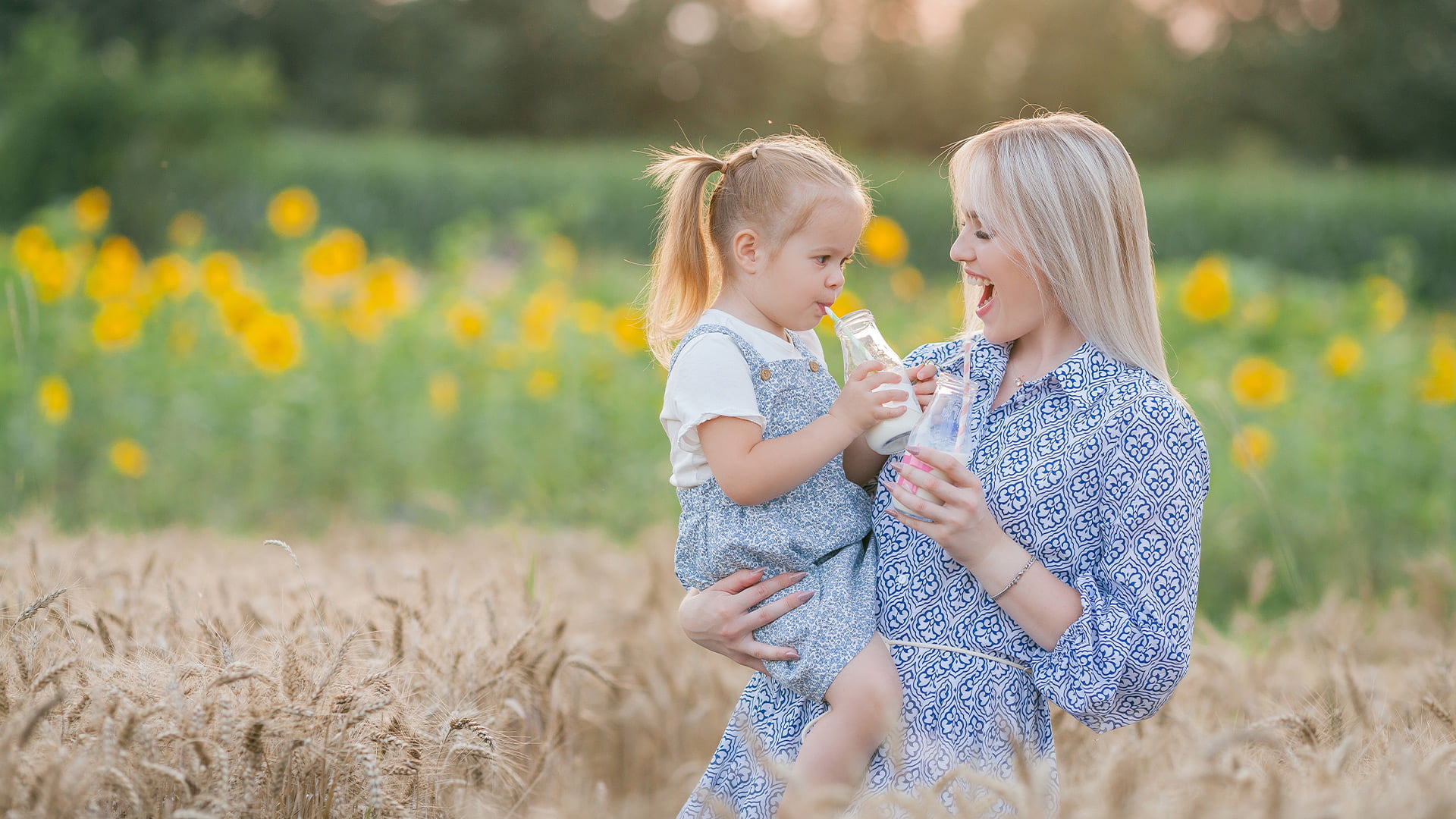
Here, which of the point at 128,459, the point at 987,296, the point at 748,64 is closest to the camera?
the point at 987,296

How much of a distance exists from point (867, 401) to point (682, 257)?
0.56 meters

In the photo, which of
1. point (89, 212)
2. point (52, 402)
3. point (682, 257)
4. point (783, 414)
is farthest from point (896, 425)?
point (89, 212)

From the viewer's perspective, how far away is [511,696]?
2.36 meters

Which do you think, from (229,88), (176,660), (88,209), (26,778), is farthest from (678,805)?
(229,88)

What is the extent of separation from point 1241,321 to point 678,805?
4910 millimetres

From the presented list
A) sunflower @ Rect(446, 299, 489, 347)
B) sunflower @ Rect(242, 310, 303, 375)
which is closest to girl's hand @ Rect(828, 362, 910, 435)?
sunflower @ Rect(446, 299, 489, 347)

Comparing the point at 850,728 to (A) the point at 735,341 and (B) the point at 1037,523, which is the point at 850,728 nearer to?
(B) the point at 1037,523

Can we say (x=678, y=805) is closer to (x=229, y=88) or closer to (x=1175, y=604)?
(x=1175, y=604)

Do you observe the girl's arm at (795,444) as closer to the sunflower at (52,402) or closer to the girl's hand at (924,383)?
the girl's hand at (924,383)

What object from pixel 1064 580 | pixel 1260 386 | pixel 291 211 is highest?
pixel 291 211

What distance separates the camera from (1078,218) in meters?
1.87

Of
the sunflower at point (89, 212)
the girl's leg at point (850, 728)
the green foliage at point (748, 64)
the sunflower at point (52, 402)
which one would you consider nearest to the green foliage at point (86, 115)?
the sunflower at point (89, 212)

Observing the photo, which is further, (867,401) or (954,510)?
(867,401)

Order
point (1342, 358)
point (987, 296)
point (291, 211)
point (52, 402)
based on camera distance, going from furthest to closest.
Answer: point (291, 211) < point (1342, 358) < point (52, 402) < point (987, 296)
